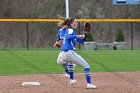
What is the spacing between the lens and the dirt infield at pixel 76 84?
37.9ft

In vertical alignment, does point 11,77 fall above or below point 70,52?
below

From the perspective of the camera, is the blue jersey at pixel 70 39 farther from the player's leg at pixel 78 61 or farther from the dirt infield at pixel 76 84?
the dirt infield at pixel 76 84

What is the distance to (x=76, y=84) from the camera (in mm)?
12969

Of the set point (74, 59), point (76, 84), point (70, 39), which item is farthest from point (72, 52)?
point (76, 84)

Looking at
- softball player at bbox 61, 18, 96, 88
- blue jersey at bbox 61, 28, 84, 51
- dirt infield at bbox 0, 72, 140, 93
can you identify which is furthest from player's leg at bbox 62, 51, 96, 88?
dirt infield at bbox 0, 72, 140, 93

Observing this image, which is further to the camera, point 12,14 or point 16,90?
point 12,14

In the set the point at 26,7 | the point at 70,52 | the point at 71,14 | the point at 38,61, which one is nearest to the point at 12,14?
the point at 26,7

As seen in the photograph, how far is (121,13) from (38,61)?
28363mm

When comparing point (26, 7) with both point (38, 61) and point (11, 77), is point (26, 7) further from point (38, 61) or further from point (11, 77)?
point (11, 77)

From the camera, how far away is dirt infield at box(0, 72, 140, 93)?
37.9 ft

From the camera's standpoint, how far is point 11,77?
1510 cm

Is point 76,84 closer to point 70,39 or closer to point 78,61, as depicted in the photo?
point 78,61

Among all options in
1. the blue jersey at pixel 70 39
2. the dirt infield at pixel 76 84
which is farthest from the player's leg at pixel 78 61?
the dirt infield at pixel 76 84

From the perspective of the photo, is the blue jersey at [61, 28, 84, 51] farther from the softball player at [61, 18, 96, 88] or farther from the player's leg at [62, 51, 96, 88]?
the player's leg at [62, 51, 96, 88]
